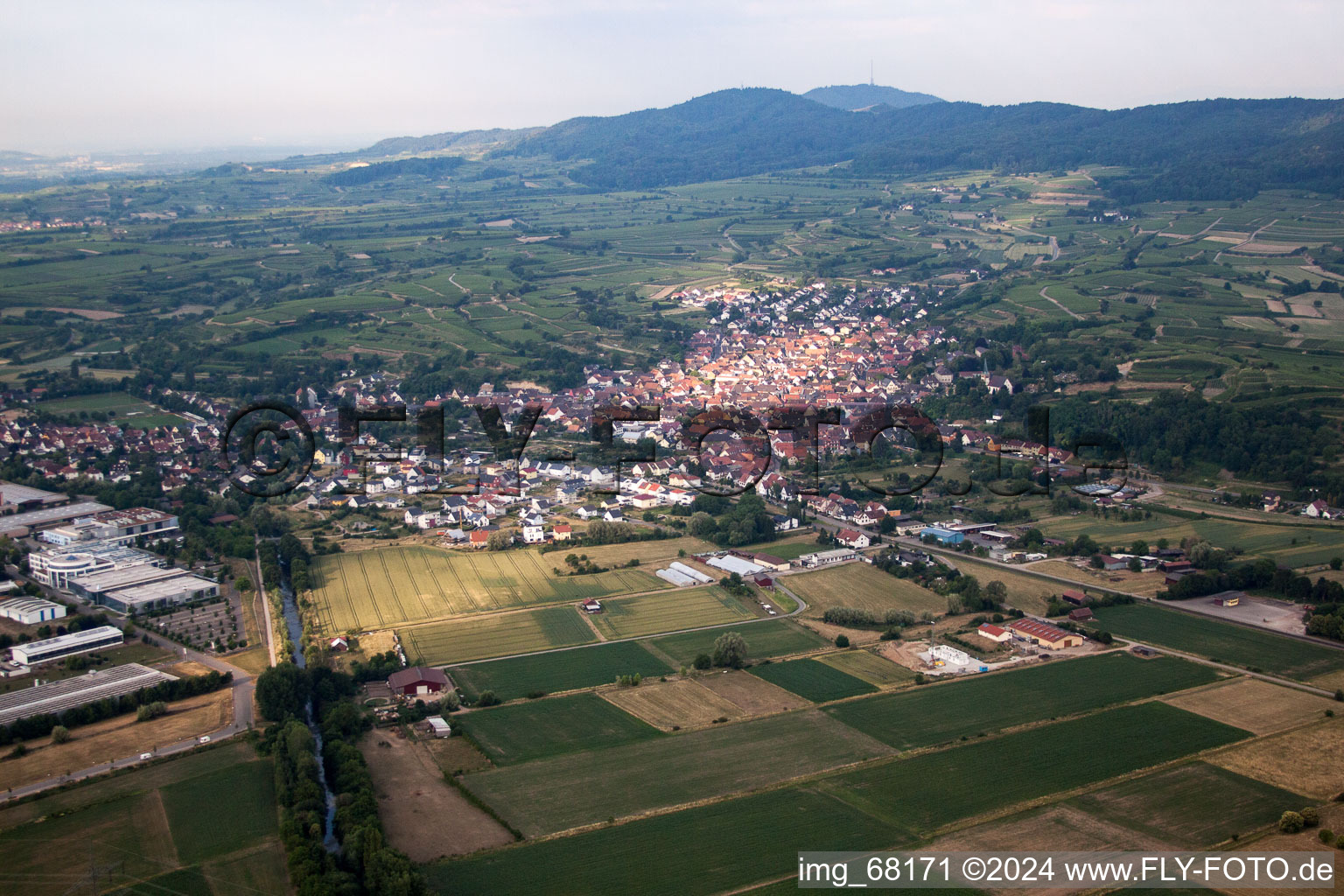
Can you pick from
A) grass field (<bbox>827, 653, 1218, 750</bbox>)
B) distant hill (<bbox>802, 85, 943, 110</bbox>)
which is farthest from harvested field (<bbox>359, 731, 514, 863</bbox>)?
distant hill (<bbox>802, 85, 943, 110</bbox>)

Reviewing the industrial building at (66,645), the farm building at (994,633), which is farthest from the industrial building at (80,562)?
the farm building at (994,633)

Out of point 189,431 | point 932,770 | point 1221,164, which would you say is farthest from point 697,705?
point 1221,164

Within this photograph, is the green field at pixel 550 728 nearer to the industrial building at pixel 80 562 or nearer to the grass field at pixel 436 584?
the grass field at pixel 436 584

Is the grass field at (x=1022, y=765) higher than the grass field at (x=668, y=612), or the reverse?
the grass field at (x=1022, y=765)

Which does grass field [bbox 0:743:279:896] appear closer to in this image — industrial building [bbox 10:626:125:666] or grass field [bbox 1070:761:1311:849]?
industrial building [bbox 10:626:125:666]

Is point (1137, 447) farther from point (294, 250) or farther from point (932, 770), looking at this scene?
point (294, 250)

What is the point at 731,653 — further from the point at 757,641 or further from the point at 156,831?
the point at 156,831

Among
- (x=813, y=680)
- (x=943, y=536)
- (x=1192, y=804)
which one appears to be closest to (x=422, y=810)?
(x=813, y=680)
